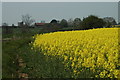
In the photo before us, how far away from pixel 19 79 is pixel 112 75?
3.79 m

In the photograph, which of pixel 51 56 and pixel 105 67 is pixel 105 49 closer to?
pixel 105 67

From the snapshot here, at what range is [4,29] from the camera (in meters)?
40.0

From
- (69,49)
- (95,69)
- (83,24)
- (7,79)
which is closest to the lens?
(95,69)

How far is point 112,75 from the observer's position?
583 centimetres

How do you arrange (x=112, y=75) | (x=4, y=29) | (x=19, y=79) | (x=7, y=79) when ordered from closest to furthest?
(x=112, y=75) → (x=7, y=79) → (x=19, y=79) → (x=4, y=29)

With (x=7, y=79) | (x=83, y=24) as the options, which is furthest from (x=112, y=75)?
(x=83, y=24)

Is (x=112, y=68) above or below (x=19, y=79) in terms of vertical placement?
above

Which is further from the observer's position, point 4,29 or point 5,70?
point 4,29

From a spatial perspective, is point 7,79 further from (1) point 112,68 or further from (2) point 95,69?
(1) point 112,68

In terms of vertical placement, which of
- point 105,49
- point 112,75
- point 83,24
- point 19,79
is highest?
point 83,24

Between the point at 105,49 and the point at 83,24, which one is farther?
the point at 83,24

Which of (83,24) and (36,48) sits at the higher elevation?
(83,24)

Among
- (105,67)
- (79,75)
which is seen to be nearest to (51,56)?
(79,75)

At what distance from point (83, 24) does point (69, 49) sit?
79.5ft
